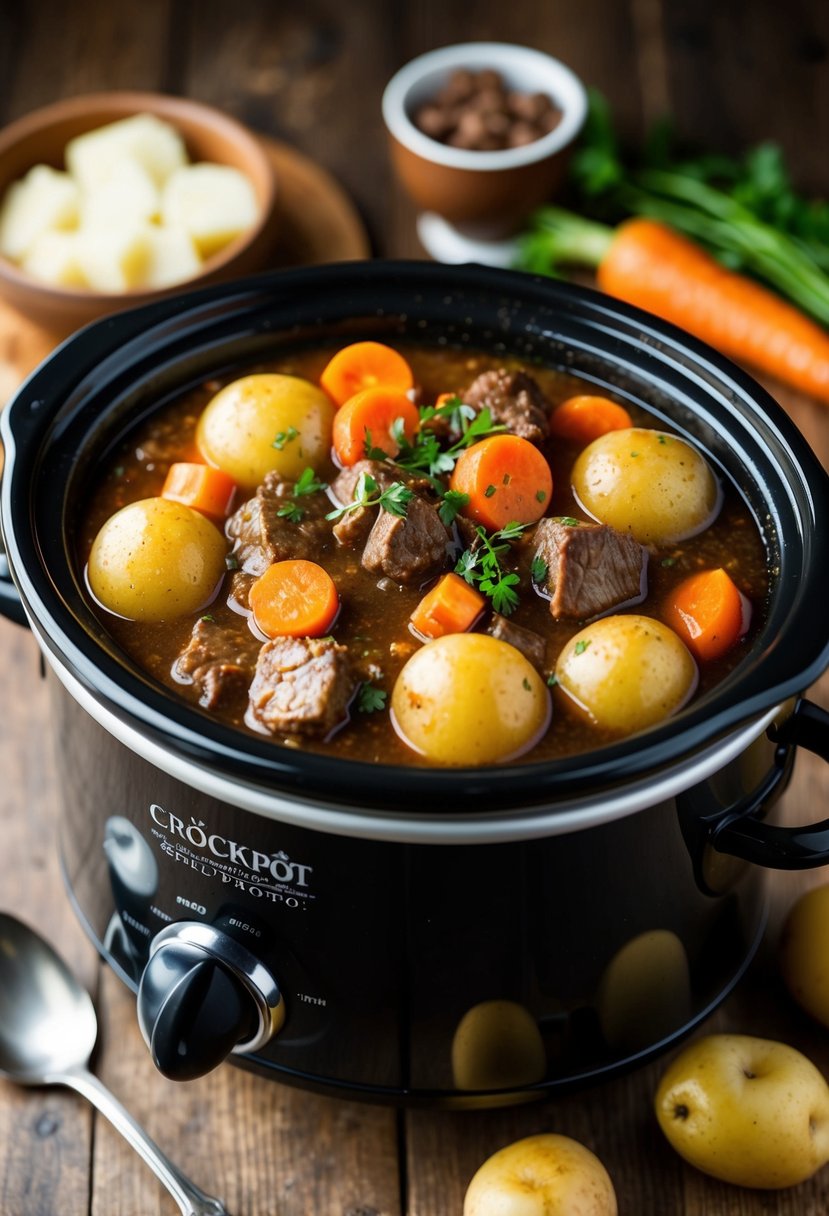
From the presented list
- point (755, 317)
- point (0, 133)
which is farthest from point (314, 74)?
point (755, 317)

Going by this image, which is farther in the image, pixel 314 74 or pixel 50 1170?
pixel 314 74

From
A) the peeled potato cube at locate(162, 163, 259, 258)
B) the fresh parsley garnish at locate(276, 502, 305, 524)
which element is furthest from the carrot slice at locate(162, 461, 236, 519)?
the peeled potato cube at locate(162, 163, 259, 258)

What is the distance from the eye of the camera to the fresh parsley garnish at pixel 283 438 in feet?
8.24

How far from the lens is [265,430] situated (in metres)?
2.52

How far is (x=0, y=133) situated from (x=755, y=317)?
2219 mm

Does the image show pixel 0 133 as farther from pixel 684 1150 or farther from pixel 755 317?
pixel 684 1150

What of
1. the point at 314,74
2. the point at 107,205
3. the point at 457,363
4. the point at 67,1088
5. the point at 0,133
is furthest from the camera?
the point at 314,74

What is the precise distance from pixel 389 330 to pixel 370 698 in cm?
93

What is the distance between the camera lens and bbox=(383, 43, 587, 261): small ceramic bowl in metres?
3.88

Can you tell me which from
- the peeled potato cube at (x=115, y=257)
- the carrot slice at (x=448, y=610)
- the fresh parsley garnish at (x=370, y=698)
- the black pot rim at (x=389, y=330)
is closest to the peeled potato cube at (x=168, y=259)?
the peeled potato cube at (x=115, y=257)

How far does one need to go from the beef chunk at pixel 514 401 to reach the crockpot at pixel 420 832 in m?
0.15

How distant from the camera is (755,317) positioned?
393cm

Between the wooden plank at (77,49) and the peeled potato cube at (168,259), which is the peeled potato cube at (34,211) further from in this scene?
the wooden plank at (77,49)

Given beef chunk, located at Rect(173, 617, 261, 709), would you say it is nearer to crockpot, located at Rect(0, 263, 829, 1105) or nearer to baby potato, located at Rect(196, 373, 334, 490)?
crockpot, located at Rect(0, 263, 829, 1105)
